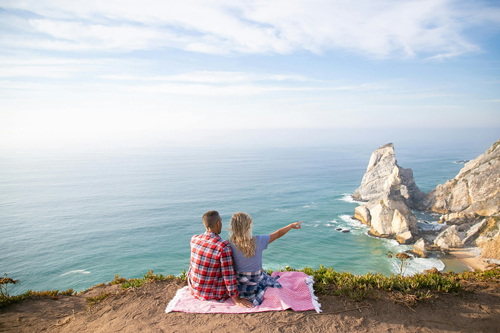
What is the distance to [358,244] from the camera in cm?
4103

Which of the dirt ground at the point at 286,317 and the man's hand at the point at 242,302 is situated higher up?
the man's hand at the point at 242,302

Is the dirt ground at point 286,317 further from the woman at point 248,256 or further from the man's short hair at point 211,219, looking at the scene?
the man's short hair at point 211,219

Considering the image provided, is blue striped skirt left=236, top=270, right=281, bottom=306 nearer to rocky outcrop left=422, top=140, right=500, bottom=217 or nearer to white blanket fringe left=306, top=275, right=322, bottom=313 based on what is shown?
white blanket fringe left=306, top=275, right=322, bottom=313

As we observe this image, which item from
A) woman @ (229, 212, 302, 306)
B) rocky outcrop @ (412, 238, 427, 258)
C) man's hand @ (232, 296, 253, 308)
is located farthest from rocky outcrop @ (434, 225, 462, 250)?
man's hand @ (232, 296, 253, 308)

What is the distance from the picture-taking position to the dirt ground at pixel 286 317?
19.5 feet

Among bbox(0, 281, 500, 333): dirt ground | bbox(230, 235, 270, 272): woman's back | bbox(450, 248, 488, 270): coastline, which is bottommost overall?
bbox(450, 248, 488, 270): coastline

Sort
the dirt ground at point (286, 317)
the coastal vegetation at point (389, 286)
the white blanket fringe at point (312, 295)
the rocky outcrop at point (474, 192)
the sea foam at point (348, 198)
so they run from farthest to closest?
the sea foam at point (348, 198)
the rocky outcrop at point (474, 192)
the coastal vegetation at point (389, 286)
the white blanket fringe at point (312, 295)
the dirt ground at point (286, 317)

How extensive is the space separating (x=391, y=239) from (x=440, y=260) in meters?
8.81

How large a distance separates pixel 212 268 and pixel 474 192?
60.1m

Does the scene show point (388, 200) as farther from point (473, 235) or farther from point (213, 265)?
point (213, 265)

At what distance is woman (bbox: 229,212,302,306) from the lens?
587cm

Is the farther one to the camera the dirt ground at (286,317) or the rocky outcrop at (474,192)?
the rocky outcrop at (474,192)

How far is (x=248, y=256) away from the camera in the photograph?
241 inches

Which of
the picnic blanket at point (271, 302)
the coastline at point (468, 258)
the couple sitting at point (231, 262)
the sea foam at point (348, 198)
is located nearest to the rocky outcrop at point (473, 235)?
the coastline at point (468, 258)
